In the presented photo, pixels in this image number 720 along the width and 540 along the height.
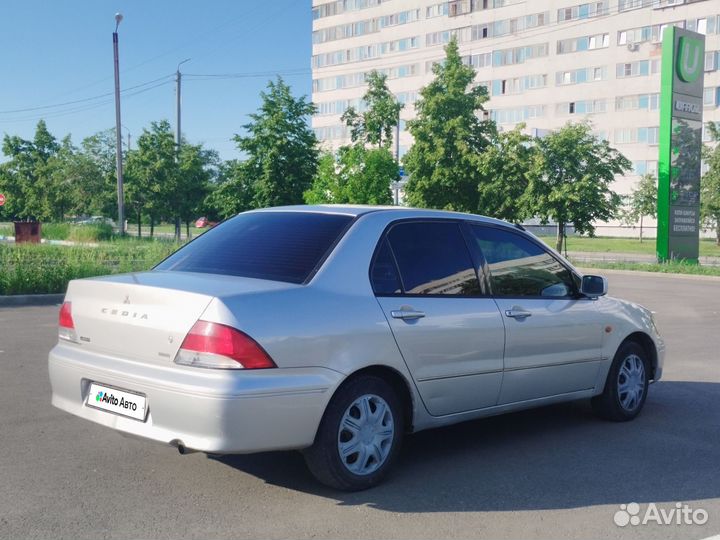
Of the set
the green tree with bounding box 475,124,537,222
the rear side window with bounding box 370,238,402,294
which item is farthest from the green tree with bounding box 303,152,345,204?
the rear side window with bounding box 370,238,402,294

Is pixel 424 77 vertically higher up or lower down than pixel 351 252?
higher up

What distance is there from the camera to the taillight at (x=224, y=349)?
4078 millimetres

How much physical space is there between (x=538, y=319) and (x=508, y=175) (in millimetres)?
30997

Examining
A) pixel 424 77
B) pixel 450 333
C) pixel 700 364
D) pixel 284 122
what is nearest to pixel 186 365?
pixel 450 333

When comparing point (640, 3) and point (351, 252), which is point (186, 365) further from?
point (640, 3)

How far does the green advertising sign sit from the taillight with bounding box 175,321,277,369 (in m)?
29.1

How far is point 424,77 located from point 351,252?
77.9 meters

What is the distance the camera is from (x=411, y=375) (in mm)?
4766

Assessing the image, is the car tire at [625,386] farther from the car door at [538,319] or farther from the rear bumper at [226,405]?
the rear bumper at [226,405]

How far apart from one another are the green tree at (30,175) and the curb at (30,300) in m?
36.8

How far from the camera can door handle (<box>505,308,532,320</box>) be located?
541 cm

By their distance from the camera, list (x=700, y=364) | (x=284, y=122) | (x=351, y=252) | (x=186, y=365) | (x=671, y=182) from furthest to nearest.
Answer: (x=284, y=122), (x=671, y=182), (x=700, y=364), (x=351, y=252), (x=186, y=365)

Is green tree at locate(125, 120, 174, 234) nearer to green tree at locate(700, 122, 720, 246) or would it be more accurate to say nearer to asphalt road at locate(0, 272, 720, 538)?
green tree at locate(700, 122, 720, 246)

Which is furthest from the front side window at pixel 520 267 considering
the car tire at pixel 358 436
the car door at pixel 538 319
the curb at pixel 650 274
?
the curb at pixel 650 274
